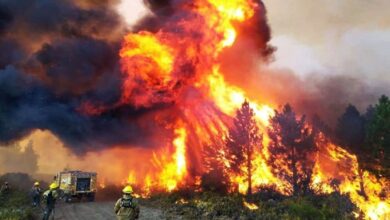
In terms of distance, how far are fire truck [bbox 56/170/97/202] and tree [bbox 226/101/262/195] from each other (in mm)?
17117

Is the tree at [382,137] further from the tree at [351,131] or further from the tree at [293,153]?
the tree at [293,153]

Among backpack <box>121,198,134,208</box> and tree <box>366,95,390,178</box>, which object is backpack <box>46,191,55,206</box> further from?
tree <box>366,95,390,178</box>

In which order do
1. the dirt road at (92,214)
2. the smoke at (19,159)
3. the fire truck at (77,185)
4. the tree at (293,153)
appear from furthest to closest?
the smoke at (19,159), the fire truck at (77,185), the tree at (293,153), the dirt road at (92,214)

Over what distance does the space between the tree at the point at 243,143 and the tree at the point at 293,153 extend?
7.45 ft

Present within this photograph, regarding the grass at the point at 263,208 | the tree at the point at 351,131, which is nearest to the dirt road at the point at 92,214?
the grass at the point at 263,208

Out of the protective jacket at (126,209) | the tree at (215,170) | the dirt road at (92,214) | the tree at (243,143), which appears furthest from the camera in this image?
the tree at (215,170)

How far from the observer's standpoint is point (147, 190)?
50031 mm

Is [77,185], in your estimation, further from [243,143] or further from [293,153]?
[293,153]

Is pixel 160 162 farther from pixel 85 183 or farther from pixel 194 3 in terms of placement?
pixel 194 3

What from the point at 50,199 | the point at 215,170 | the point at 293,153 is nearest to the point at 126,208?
the point at 50,199

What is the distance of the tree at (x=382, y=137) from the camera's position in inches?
1325

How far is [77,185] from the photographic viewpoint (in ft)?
133

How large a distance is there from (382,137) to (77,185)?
110 ft

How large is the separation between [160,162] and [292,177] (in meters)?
25.2
